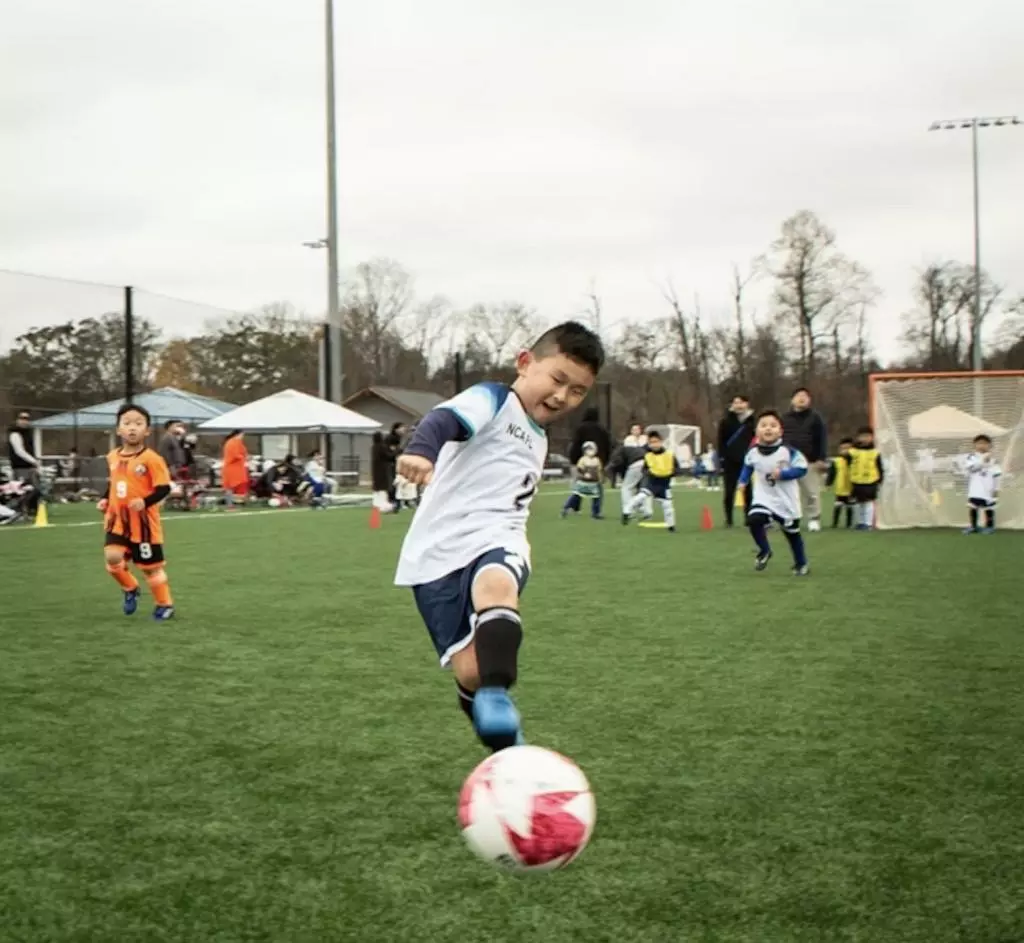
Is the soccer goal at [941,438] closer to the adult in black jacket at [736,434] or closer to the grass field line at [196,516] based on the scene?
the adult in black jacket at [736,434]

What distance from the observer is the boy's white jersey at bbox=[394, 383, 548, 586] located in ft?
14.1

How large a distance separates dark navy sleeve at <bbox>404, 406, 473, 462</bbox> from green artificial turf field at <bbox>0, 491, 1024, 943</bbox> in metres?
1.25

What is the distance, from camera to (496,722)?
3.55 metres

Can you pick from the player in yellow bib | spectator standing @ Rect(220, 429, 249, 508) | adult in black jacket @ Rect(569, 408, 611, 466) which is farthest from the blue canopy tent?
the player in yellow bib

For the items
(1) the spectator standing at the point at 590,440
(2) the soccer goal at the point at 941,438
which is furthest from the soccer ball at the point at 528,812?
Result: (1) the spectator standing at the point at 590,440

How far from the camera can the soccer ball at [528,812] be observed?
126 inches

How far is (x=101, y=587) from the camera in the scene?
455 inches

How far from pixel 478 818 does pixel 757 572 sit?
9.79 meters

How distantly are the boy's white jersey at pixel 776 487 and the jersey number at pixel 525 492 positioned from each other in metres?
7.95

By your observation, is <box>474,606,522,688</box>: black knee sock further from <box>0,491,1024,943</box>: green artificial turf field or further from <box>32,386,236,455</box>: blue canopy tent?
<box>32,386,236,455</box>: blue canopy tent

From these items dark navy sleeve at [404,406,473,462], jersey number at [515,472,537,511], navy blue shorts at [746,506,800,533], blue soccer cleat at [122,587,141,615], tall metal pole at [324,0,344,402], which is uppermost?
tall metal pole at [324,0,344,402]

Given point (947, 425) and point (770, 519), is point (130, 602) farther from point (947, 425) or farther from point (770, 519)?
point (947, 425)

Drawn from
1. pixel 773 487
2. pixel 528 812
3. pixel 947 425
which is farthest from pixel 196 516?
pixel 528 812

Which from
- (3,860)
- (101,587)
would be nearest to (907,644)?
(3,860)
